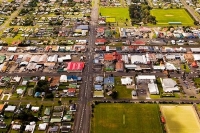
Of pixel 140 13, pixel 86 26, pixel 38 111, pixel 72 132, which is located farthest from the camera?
pixel 140 13

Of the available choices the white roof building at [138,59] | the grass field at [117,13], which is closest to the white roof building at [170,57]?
the white roof building at [138,59]

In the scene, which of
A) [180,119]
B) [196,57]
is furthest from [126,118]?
[196,57]

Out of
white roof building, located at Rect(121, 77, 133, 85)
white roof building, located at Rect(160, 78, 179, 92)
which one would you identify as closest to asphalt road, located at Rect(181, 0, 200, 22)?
white roof building, located at Rect(160, 78, 179, 92)

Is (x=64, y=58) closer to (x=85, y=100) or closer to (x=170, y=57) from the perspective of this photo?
(x=85, y=100)

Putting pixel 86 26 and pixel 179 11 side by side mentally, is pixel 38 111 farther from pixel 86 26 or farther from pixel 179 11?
pixel 179 11

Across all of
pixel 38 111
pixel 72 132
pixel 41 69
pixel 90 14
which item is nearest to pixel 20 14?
pixel 90 14
